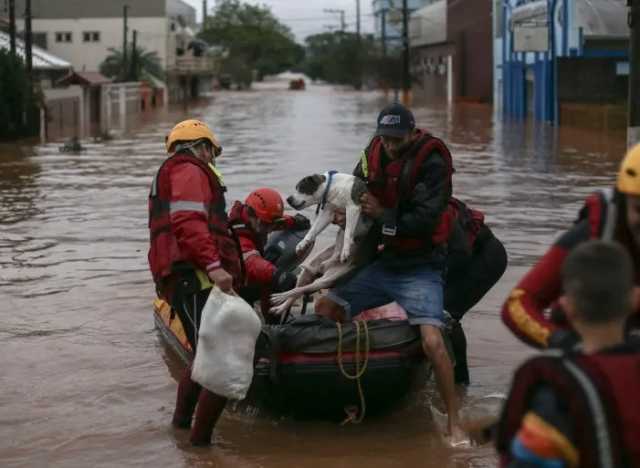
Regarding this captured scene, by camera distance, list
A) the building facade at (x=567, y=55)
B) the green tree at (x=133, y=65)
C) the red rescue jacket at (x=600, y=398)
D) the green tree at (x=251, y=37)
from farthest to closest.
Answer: the green tree at (x=251, y=37), the green tree at (x=133, y=65), the building facade at (x=567, y=55), the red rescue jacket at (x=600, y=398)

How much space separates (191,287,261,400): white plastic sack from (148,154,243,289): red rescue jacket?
240 millimetres

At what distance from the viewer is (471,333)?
945cm

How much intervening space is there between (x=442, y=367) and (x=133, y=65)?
69.0 meters

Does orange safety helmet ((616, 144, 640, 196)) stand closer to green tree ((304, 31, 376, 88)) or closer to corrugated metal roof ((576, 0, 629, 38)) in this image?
corrugated metal roof ((576, 0, 629, 38))

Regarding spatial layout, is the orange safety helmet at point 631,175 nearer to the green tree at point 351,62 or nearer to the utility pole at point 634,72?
the utility pole at point 634,72

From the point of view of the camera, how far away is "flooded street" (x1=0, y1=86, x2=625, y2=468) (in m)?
6.65

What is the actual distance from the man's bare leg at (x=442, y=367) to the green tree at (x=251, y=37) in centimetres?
12104

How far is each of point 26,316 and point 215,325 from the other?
450 cm

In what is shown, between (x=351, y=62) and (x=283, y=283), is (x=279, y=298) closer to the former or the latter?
(x=283, y=283)

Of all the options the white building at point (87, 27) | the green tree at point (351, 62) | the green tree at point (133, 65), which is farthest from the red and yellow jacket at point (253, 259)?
Answer: the green tree at point (351, 62)

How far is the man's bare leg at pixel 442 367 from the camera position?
21.3 ft

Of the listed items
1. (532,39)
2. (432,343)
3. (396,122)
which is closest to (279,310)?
(432,343)

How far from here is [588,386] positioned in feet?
9.77

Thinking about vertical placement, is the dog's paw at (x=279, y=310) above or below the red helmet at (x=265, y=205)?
below
